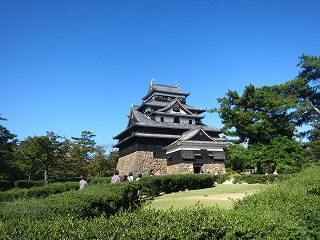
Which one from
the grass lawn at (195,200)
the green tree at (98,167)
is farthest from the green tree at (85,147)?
the grass lawn at (195,200)

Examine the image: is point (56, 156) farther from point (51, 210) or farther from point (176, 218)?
point (176, 218)

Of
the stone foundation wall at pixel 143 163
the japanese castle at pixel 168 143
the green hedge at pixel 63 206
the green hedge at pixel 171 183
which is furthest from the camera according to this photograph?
the stone foundation wall at pixel 143 163

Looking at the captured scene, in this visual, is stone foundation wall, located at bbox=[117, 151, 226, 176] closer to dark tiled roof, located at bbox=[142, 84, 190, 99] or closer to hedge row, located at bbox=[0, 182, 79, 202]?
hedge row, located at bbox=[0, 182, 79, 202]

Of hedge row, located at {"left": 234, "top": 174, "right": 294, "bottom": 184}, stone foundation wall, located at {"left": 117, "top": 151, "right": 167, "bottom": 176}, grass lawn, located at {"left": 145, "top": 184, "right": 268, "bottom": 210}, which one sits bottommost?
grass lawn, located at {"left": 145, "top": 184, "right": 268, "bottom": 210}

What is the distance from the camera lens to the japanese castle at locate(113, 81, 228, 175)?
104 feet

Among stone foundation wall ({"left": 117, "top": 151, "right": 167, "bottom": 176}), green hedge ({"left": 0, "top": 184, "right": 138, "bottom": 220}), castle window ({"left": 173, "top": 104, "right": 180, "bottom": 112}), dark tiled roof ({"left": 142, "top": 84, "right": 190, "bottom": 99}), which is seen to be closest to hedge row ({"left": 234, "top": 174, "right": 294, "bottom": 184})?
stone foundation wall ({"left": 117, "top": 151, "right": 167, "bottom": 176})

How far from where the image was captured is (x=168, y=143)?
35.2 metres

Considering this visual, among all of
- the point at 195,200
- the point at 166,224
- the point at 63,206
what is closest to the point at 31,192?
the point at 195,200

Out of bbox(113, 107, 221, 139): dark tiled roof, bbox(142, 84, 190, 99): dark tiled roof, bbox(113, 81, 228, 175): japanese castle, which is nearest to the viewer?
bbox(113, 81, 228, 175): japanese castle

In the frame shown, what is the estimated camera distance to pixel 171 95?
145ft

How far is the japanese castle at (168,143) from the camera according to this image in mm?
31750

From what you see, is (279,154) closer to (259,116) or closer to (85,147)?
(259,116)

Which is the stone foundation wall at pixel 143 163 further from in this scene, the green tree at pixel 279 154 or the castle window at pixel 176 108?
the green tree at pixel 279 154

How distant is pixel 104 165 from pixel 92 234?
4395cm
